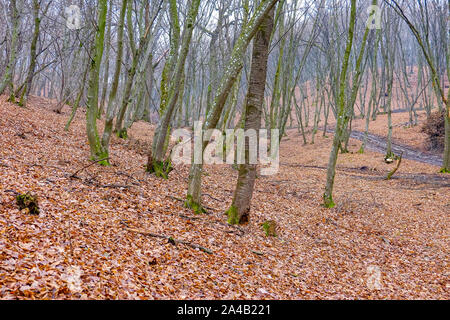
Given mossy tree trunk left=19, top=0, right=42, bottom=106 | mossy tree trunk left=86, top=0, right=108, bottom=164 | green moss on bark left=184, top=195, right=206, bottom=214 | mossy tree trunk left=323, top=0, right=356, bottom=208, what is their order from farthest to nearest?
mossy tree trunk left=19, top=0, right=42, bottom=106 < mossy tree trunk left=323, top=0, right=356, bottom=208 < mossy tree trunk left=86, top=0, right=108, bottom=164 < green moss on bark left=184, top=195, right=206, bottom=214

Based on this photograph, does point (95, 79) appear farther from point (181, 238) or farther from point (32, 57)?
point (32, 57)

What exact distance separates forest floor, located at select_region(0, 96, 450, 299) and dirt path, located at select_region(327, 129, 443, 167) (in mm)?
8799

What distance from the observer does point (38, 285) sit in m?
3.06

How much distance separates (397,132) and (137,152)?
25.0 meters

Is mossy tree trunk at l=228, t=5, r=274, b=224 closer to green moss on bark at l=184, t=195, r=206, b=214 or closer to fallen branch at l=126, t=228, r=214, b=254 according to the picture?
green moss on bark at l=184, t=195, r=206, b=214

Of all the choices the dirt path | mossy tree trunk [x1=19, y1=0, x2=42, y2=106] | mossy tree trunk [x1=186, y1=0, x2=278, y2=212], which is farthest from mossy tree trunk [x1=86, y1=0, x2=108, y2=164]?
the dirt path

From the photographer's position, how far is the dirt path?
1993cm

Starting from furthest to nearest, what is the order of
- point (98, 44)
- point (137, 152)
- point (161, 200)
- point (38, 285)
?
point (137, 152) → point (98, 44) → point (161, 200) → point (38, 285)

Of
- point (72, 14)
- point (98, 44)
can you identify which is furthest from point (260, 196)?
point (72, 14)

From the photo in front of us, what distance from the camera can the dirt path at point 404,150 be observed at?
1993 centimetres

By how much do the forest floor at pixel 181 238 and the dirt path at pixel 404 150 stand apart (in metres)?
8.80

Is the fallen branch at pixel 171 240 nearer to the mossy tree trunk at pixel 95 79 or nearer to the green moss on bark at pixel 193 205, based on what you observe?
the green moss on bark at pixel 193 205

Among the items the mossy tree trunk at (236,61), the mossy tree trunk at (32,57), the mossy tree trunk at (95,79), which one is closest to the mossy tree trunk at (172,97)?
the mossy tree trunk at (95,79)
